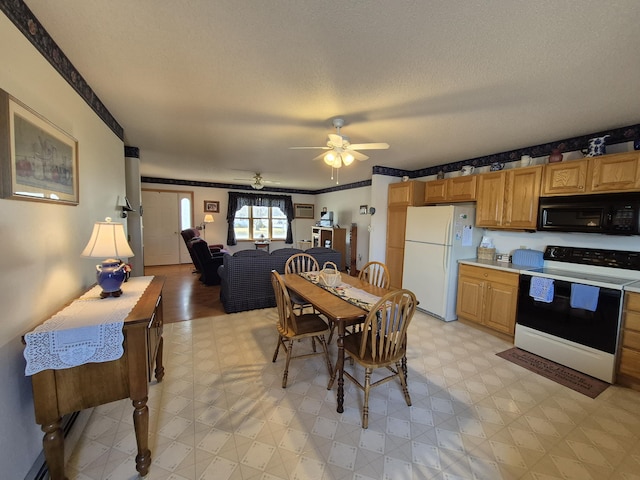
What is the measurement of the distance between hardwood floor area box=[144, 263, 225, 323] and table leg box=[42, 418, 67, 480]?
2.17 meters

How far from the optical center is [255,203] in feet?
26.0

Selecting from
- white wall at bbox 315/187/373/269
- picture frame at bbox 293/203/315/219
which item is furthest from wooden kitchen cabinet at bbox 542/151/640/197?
picture frame at bbox 293/203/315/219

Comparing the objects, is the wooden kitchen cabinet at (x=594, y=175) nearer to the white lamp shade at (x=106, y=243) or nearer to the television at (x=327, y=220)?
the white lamp shade at (x=106, y=243)

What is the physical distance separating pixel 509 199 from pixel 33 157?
13.8 ft

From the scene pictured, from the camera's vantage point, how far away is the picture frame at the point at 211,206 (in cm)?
738

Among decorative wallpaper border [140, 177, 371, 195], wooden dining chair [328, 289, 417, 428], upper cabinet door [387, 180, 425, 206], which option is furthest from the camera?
decorative wallpaper border [140, 177, 371, 195]

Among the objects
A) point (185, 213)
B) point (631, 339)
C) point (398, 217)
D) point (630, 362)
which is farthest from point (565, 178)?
point (185, 213)

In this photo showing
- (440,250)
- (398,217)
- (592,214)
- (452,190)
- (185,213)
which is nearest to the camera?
(592,214)

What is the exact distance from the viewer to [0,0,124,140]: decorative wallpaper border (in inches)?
48.5

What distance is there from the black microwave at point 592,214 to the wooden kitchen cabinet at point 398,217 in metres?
1.66

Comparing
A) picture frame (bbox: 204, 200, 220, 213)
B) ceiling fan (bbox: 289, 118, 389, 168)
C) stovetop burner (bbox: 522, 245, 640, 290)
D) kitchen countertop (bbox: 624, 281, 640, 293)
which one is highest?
ceiling fan (bbox: 289, 118, 389, 168)

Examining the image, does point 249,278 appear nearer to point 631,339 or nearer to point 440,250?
point 440,250

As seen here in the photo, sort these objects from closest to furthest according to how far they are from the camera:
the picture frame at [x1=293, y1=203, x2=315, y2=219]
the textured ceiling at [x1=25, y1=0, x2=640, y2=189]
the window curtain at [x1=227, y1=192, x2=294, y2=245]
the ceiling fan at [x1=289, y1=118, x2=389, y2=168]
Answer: the textured ceiling at [x1=25, y1=0, x2=640, y2=189] < the ceiling fan at [x1=289, y1=118, x2=389, y2=168] < the window curtain at [x1=227, y1=192, x2=294, y2=245] < the picture frame at [x1=293, y1=203, x2=315, y2=219]

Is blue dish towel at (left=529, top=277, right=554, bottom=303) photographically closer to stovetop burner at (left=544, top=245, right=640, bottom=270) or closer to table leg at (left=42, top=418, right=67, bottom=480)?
stovetop burner at (left=544, top=245, right=640, bottom=270)
